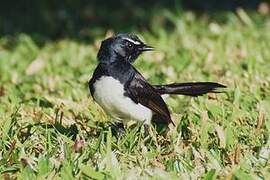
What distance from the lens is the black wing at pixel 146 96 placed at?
5.55 metres

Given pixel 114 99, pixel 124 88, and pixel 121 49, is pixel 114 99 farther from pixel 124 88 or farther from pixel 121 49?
pixel 121 49

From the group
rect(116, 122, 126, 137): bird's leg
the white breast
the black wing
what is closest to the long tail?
the black wing

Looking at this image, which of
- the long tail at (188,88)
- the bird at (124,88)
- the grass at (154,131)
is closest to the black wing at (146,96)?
the bird at (124,88)

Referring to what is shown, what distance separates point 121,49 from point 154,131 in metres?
0.58

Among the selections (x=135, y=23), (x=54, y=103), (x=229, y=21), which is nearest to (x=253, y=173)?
(x=54, y=103)

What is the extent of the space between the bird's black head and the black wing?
18cm

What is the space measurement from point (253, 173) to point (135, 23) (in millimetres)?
6405

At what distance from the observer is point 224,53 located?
855cm

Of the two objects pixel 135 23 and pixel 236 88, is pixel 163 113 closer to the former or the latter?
pixel 236 88

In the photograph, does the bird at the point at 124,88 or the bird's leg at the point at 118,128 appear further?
the bird's leg at the point at 118,128

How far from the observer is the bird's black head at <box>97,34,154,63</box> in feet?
18.6

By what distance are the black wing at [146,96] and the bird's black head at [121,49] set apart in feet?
0.58

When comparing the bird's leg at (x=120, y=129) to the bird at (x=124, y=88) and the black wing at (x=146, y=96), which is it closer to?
the bird at (x=124, y=88)

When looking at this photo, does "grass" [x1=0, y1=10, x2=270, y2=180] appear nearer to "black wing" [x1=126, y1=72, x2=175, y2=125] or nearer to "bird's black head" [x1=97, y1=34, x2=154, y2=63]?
"black wing" [x1=126, y1=72, x2=175, y2=125]
